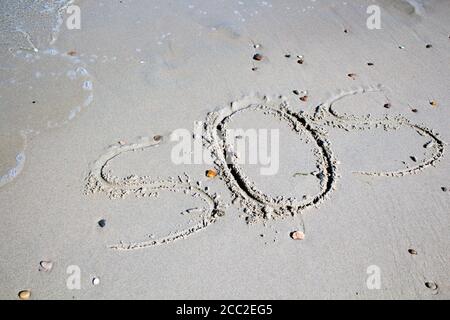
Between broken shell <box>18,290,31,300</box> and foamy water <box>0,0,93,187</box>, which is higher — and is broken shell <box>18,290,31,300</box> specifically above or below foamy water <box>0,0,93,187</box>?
below

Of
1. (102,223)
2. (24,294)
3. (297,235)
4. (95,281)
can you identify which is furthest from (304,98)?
(24,294)

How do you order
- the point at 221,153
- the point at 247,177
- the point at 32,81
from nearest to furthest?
the point at 247,177, the point at 221,153, the point at 32,81

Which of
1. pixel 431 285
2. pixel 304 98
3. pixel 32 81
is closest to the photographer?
pixel 431 285

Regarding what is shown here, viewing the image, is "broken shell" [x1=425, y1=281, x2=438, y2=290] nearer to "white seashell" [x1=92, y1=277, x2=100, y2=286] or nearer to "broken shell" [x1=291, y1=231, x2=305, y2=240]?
"broken shell" [x1=291, y1=231, x2=305, y2=240]

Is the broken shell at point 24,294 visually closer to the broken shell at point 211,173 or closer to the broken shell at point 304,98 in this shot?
the broken shell at point 211,173

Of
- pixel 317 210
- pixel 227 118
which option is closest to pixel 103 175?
pixel 227 118

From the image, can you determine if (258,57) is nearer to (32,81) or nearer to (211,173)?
(211,173)

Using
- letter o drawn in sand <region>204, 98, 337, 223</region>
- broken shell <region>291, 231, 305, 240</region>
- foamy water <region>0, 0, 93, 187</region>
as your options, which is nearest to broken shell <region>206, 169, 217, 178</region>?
letter o drawn in sand <region>204, 98, 337, 223</region>
